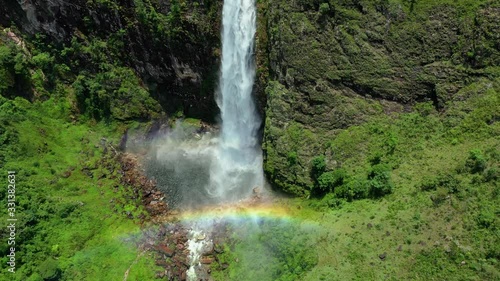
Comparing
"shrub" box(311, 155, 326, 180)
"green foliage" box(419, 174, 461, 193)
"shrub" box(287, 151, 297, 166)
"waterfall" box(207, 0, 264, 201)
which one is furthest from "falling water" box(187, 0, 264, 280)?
"green foliage" box(419, 174, 461, 193)

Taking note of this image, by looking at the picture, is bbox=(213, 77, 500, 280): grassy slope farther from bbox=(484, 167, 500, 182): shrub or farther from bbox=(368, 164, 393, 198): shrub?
bbox=(368, 164, 393, 198): shrub

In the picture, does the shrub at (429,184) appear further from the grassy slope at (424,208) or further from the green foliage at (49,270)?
the green foliage at (49,270)

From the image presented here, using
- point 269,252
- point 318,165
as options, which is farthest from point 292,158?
point 269,252

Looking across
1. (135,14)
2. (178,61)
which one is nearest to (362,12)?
(178,61)

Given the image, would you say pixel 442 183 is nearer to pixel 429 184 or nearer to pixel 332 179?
pixel 429 184

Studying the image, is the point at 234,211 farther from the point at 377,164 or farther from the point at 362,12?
the point at 362,12

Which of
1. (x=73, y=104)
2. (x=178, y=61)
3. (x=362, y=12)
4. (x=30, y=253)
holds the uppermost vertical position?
(x=362, y=12)
